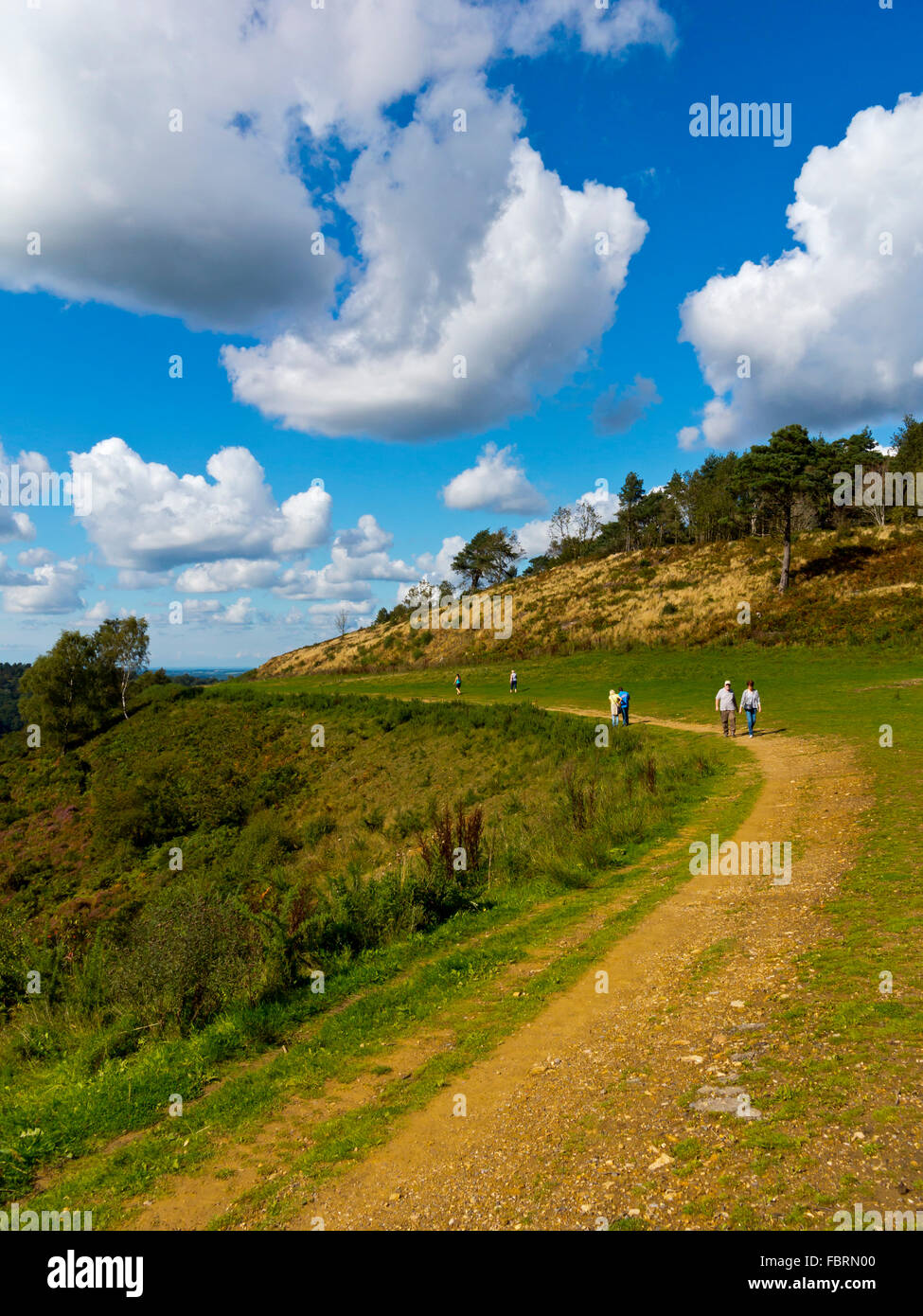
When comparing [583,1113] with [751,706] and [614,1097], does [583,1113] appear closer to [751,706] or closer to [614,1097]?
[614,1097]

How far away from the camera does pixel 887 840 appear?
10.4 metres

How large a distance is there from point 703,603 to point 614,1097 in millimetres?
55227

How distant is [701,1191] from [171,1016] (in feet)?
19.9

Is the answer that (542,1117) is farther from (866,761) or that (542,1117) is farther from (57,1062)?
(866,761)

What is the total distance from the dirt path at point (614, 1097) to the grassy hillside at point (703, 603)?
39261mm

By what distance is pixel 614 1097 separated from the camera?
208 inches

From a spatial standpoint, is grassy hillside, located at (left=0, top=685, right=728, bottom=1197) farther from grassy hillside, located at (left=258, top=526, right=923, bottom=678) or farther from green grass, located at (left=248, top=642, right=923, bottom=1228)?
grassy hillside, located at (left=258, top=526, right=923, bottom=678)

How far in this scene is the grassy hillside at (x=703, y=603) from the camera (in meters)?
45.7

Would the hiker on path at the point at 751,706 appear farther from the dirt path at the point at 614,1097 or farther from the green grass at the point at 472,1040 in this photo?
the dirt path at the point at 614,1097

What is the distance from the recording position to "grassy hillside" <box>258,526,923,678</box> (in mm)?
45719

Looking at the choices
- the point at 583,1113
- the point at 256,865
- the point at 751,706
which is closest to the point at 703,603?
the point at 751,706

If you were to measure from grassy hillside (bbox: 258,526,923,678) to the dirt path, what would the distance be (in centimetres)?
3926

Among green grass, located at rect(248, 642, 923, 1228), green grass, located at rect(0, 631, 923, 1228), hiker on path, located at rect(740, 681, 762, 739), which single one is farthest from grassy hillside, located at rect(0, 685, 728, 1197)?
green grass, located at rect(248, 642, 923, 1228)

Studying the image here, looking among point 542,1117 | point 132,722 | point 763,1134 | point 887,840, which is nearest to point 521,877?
point 887,840
